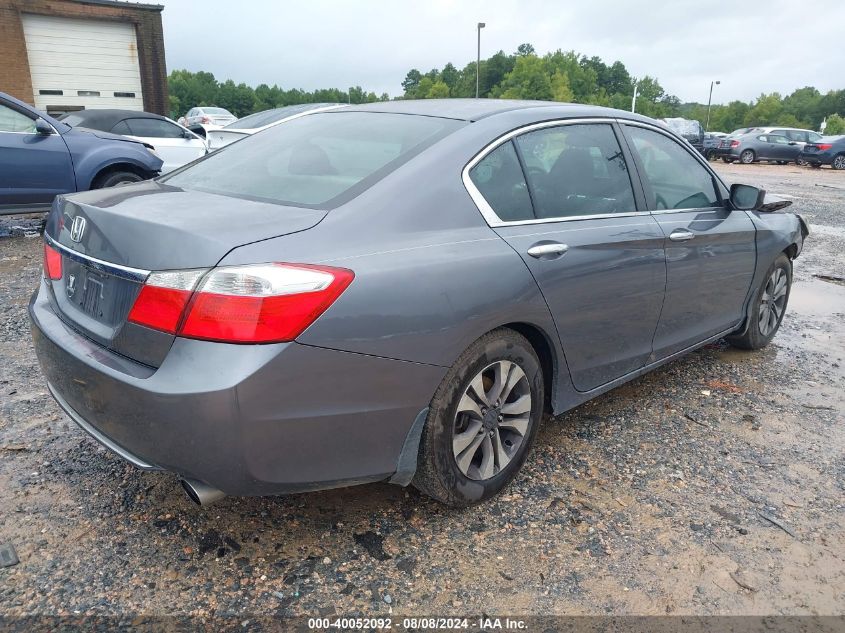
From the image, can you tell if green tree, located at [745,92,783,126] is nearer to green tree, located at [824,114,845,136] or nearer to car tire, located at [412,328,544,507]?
green tree, located at [824,114,845,136]

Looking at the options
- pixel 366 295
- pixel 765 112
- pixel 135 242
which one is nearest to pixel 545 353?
pixel 366 295

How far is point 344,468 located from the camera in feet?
7.36

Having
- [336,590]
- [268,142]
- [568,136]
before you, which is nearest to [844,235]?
[568,136]

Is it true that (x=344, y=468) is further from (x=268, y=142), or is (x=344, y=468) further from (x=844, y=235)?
(x=844, y=235)

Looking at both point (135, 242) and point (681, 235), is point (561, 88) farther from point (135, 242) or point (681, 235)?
point (135, 242)

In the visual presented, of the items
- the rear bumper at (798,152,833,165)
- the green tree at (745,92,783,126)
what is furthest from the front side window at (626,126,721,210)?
the green tree at (745,92,783,126)

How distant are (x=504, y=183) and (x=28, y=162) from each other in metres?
6.61

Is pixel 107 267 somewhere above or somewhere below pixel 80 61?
below

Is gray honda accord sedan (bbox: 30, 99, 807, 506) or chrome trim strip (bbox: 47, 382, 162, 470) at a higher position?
gray honda accord sedan (bbox: 30, 99, 807, 506)

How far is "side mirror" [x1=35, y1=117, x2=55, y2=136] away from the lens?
7.46 m

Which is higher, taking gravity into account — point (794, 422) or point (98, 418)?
point (98, 418)

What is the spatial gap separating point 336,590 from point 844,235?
10153 mm

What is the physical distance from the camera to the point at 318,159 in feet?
9.23

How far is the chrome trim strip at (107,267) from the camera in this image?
2.11 meters
